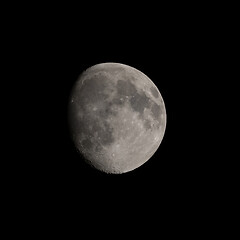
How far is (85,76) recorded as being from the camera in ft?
18.3

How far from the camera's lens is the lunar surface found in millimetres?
5191

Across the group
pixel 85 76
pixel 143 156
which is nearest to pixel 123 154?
pixel 143 156

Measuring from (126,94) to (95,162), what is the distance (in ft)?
4.07

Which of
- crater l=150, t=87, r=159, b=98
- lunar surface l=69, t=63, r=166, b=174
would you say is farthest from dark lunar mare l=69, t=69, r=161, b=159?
crater l=150, t=87, r=159, b=98

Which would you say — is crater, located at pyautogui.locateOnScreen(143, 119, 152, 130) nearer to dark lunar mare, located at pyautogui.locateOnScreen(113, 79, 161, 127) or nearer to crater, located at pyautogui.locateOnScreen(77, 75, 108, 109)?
dark lunar mare, located at pyautogui.locateOnScreen(113, 79, 161, 127)

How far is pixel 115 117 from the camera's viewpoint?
5.16 meters

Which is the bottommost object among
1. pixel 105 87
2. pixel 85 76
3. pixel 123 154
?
pixel 123 154

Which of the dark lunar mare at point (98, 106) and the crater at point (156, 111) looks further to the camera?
the crater at point (156, 111)

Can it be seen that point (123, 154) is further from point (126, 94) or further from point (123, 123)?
point (126, 94)

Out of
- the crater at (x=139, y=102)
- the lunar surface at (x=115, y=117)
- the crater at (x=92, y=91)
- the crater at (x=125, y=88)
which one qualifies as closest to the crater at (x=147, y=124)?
the lunar surface at (x=115, y=117)

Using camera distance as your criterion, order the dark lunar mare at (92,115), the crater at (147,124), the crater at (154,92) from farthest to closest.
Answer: the crater at (154,92)
the crater at (147,124)
the dark lunar mare at (92,115)

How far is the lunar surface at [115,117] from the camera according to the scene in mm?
5191

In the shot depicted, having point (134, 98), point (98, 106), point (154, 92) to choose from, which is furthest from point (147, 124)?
point (98, 106)

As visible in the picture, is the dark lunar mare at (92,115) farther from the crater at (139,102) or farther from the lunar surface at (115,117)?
the crater at (139,102)
